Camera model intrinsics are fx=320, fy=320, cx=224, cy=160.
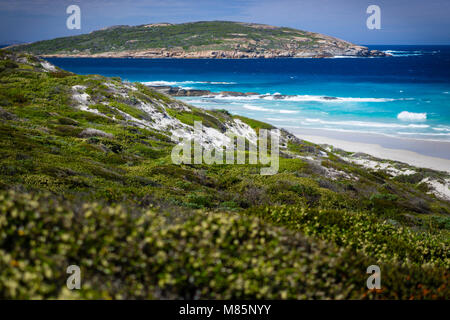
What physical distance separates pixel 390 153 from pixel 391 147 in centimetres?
324

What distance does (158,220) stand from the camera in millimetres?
5414

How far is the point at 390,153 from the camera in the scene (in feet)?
130

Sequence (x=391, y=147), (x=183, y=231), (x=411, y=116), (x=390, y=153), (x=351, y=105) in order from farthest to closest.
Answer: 1. (x=351, y=105)
2. (x=411, y=116)
3. (x=391, y=147)
4. (x=390, y=153)
5. (x=183, y=231)

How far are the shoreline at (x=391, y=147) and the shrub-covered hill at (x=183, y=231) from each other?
19111 mm

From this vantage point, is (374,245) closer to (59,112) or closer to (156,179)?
(156,179)

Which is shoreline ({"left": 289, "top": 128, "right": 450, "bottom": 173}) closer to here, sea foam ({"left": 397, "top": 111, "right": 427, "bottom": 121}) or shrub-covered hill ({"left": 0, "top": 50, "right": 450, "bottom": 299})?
sea foam ({"left": 397, "top": 111, "right": 427, "bottom": 121})

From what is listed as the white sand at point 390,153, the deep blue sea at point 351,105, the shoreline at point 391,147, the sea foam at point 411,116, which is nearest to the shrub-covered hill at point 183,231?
the white sand at point 390,153

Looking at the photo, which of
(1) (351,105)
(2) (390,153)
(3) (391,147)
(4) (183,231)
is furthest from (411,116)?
(4) (183,231)

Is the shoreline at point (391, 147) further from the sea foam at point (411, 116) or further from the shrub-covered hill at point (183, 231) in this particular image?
the shrub-covered hill at point (183, 231)

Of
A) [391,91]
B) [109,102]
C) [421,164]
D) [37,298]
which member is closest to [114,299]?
[37,298]

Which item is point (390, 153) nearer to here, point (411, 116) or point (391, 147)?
point (391, 147)

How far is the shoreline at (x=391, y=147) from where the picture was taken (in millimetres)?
36062

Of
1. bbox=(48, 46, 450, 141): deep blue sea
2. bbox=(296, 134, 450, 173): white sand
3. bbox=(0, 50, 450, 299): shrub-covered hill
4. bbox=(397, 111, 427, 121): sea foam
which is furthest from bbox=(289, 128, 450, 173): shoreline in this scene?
bbox=(0, 50, 450, 299): shrub-covered hill

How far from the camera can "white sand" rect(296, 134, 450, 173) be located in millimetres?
34906
